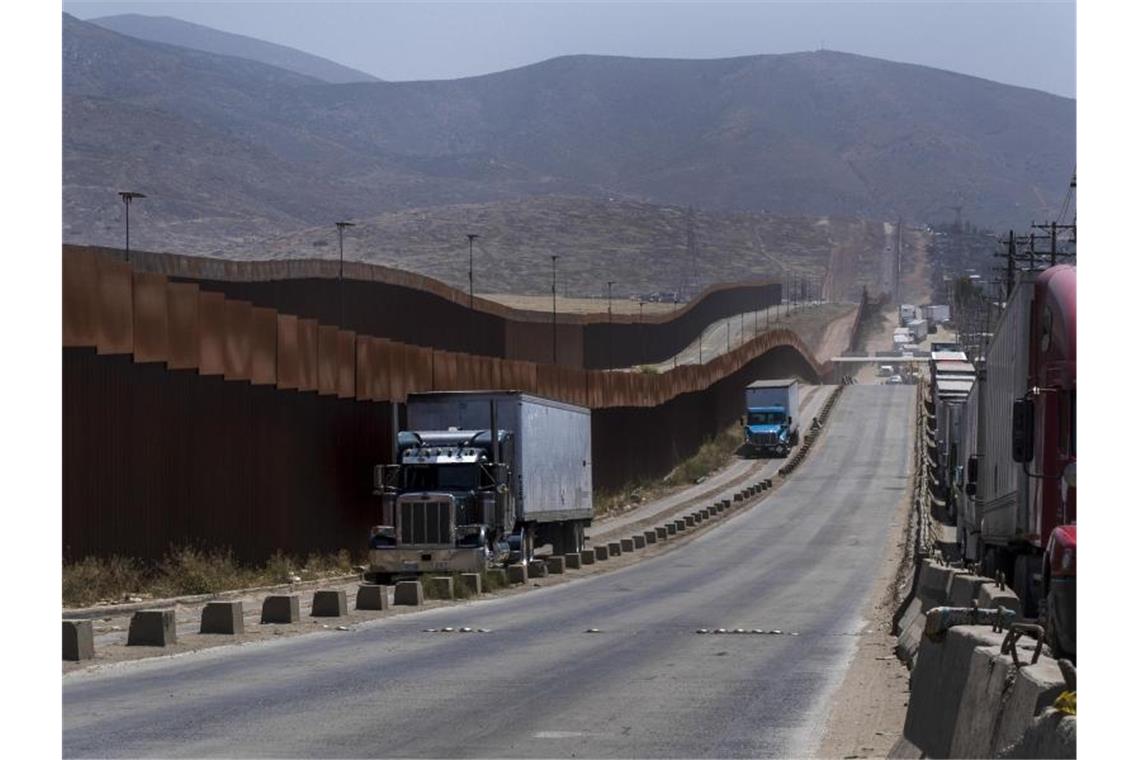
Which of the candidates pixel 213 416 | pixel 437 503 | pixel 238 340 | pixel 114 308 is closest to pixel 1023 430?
pixel 114 308

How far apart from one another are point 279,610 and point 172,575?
7070 mm

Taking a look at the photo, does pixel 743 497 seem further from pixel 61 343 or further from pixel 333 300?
pixel 61 343

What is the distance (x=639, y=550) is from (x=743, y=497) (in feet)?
89.2

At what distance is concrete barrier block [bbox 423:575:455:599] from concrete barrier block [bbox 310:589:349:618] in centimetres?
619

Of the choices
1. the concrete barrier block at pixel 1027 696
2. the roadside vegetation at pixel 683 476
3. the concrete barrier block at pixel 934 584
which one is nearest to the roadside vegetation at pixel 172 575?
the concrete barrier block at pixel 934 584

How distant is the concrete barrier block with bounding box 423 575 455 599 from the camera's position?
133ft

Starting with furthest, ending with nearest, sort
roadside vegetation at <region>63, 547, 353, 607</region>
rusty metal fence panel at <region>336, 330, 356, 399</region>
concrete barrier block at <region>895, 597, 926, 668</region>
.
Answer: rusty metal fence panel at <region>336, 330, 356, 399</region> → roadside vegetation at <region>63, 547, 353, 607</region> → concrete barrier block at <region>895, 597, 926, 668</region>

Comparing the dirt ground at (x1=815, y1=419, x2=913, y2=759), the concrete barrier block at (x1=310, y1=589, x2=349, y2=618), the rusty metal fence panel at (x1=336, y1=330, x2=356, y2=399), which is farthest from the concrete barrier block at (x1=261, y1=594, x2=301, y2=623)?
the rusty metal fence panel at (x1=336, y1=330, x2=356, y2=399)

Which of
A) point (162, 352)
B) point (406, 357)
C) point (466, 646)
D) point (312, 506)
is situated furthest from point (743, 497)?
point (466, 646)

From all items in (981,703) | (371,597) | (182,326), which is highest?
(182,326)

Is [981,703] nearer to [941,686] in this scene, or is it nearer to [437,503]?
[941,686]

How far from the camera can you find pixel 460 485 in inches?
1711

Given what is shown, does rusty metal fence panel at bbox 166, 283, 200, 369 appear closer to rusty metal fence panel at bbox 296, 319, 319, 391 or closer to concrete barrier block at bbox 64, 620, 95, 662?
rusty metal fence panel at bbox 296, 319, 319, 391

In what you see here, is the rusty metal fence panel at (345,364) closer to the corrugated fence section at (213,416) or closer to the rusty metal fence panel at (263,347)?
the corrugated fence section at (213,416)
